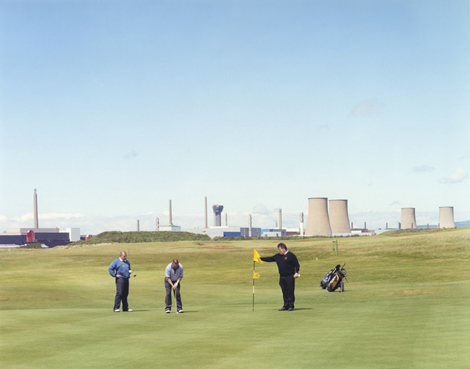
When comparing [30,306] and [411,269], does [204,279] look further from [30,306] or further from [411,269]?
[30,306]

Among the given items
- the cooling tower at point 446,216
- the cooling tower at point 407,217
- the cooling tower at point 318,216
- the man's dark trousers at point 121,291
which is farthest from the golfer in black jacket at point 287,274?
the cooling tower at point 407,217

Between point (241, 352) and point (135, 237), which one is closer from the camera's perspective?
point (241, 352)

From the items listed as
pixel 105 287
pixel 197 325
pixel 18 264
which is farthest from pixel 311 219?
pixel 197 325

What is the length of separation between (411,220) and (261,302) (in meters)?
169

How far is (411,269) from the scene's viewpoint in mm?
50438

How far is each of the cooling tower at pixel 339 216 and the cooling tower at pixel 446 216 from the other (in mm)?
42398

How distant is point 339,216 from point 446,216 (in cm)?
4545

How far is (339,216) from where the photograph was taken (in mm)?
147000

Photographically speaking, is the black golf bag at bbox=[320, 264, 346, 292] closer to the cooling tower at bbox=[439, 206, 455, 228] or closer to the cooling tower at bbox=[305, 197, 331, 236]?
the cooling tower at bbox=[305, 197, 331, 236]

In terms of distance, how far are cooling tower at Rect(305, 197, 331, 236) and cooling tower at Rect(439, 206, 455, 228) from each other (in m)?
51.9

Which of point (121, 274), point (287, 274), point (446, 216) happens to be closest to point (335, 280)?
point (287, 274)

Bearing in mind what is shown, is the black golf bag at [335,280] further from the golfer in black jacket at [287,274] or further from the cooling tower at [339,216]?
the cooling tower at [339,216]

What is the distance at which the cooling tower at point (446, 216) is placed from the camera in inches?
6914

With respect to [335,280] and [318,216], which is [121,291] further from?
[318,216]
